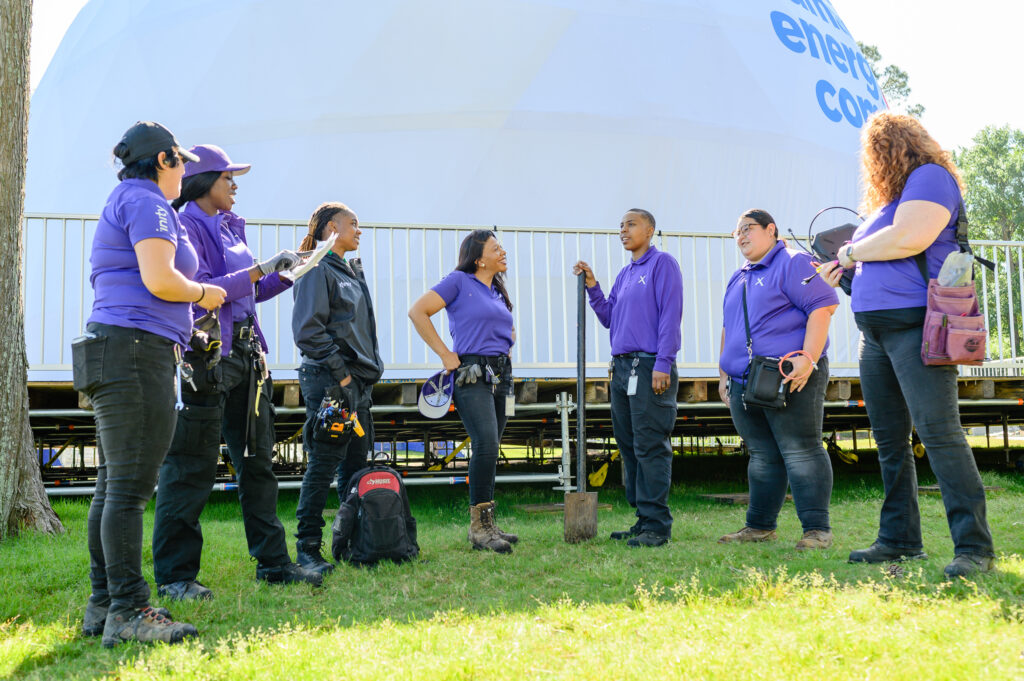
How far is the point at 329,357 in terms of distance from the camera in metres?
3.50

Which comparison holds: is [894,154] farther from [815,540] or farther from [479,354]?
[479,354]

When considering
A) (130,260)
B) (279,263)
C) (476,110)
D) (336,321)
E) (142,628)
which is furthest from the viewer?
(476,110)

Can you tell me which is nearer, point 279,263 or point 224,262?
point 279,263

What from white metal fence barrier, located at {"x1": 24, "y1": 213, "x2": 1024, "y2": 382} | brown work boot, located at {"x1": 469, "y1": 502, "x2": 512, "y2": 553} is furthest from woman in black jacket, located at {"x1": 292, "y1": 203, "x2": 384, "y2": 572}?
white metal fence barrier, located at {"x1": 24, "y1": 213, "x2": 1024, "y2": 382}

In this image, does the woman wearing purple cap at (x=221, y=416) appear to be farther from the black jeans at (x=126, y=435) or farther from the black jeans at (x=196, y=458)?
the black jeans at (x=126, y=435)

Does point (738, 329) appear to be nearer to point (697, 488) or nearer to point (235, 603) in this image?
point (235, 603)

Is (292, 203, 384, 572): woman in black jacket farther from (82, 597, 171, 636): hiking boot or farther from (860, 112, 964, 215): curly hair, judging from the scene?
(860, 112, 964, 215): curly hair

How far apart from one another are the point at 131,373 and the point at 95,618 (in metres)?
0.81

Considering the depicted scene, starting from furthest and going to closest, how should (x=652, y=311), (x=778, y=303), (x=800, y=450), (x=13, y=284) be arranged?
(x=13, y=284), (x=652, y=311), (x=778, y=303), (x=800, y=450)

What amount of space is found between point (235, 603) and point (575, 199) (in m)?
6.60

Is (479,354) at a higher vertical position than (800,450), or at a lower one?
higher

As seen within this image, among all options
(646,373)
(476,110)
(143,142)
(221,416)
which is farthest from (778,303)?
(476,110)

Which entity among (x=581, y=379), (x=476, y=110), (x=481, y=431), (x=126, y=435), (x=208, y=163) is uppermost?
(x=476, y=110)

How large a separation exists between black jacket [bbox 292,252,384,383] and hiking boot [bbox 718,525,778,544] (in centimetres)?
188
